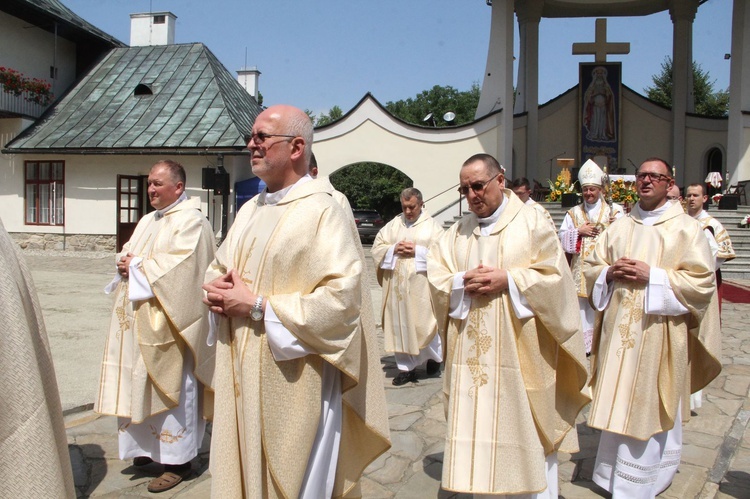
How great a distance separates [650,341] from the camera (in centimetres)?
398

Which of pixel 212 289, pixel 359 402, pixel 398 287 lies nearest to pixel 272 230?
pixel 212 289

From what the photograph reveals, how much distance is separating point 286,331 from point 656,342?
2390 mm

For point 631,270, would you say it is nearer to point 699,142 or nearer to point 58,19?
point 58,19

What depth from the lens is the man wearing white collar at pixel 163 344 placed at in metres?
4.12

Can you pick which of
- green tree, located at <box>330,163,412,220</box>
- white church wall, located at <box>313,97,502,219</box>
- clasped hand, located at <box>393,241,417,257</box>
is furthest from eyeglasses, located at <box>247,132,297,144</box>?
green tree, located at <box>330,163,412,220</box>

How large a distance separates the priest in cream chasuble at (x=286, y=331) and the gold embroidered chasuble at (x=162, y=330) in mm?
1268

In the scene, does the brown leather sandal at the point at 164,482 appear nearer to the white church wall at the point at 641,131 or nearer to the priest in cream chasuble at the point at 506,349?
the priest in cream chasuble at the point at 506,349

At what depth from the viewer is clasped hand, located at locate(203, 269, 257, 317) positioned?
2.69 m

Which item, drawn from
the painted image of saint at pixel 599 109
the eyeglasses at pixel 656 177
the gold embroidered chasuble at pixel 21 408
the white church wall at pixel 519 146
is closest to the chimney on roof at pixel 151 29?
the white church wall at pixel 519 146

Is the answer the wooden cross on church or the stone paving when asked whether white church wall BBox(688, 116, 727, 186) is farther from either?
the stone paving

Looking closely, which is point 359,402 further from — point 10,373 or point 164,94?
point 164,94

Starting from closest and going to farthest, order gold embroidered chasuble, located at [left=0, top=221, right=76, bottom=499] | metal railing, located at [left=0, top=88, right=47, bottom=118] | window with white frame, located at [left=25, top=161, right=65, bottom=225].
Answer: gold embroidered chasuble, located at [left=0, top=221, right=76, bottom=499] < metal railing, located at [left=0, top=88, right=47, bottom=118] < window with white frame, located at [left=25, top=161, right=65, bottom=225]

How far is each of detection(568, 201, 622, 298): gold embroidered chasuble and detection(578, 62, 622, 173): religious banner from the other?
20103mm

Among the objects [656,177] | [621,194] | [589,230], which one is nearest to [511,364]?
[656,177]
